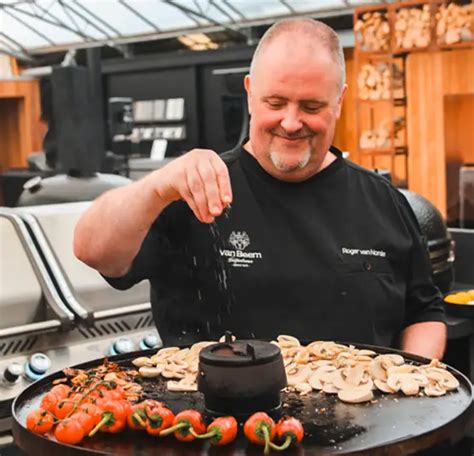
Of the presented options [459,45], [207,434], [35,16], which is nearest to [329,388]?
[207,434]

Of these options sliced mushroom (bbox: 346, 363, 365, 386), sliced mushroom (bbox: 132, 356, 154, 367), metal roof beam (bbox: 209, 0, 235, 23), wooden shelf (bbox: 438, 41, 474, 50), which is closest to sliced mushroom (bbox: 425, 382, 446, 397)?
sliced mushroom (bbox: 346, 363, 365, 386)

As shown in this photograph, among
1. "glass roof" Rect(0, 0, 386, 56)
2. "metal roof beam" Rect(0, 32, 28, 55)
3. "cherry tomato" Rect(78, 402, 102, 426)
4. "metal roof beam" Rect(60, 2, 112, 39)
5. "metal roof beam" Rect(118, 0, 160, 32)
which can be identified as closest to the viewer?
"cherry tomato" Rect(78, 402, 102, 426)

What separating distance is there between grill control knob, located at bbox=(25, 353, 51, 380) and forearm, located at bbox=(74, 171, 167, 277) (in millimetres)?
941

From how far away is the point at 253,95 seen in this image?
7.26 ft

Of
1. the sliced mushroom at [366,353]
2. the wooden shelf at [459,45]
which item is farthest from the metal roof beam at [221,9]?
the sliced mushroom at [366,353]

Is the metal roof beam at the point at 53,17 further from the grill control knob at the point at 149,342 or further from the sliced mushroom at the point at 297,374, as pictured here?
the sliced mushroom at the point at 297,374

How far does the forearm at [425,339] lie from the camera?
2304mm

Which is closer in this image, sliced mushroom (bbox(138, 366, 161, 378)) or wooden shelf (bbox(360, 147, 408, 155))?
sliced mushroom (bbox(138, 366, 161, 378))

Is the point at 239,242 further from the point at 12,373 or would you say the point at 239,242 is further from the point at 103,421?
the point at 12,373

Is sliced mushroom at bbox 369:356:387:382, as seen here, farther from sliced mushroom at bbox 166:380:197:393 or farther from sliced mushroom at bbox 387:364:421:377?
sliced mushroom at bbox 166:380:197:393

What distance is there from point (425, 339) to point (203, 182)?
3.03ft

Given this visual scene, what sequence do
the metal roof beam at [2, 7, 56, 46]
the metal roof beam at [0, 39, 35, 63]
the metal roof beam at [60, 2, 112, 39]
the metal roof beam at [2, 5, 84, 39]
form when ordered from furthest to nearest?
1. the metal roof beam at [0, 39, 35, 63]
2. the metal roof beam at [2, 7, 56, 46]
3. the metal roof beam at [2, 5, 84, 39]
4. the metal roof beam at [60, 2, 112, 39]

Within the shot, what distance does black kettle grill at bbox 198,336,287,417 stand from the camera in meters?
1.45

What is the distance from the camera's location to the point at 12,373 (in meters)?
2.88
